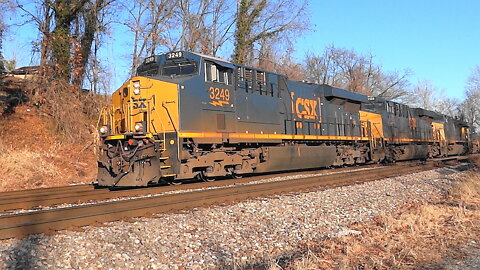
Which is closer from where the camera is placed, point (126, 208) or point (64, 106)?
Answer: point (126, 208)

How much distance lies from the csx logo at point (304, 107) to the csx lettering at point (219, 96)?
163 inches

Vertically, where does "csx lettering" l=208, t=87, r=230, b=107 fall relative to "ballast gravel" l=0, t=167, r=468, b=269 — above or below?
above

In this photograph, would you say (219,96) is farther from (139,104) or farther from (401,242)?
(401,242)

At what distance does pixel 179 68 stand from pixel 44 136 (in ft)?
30.9

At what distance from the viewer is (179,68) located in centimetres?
1122

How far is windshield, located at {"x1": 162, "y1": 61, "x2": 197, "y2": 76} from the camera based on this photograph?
11023 mm

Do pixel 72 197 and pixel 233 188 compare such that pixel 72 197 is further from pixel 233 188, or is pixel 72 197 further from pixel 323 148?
pixel 323 148

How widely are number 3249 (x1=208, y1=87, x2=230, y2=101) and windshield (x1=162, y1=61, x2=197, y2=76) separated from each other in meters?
0.76

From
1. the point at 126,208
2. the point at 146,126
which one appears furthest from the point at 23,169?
the point at 126,208

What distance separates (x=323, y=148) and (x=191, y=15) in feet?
52.0

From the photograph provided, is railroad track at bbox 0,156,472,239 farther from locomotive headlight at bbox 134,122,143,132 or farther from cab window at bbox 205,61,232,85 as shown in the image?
cab window at bbox 205,61,232,85

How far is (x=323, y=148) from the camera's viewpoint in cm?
1639

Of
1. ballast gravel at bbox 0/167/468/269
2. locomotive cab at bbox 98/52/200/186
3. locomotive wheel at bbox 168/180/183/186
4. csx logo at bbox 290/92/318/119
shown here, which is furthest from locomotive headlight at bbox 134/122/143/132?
csx logo at bbox 290/92/318/119

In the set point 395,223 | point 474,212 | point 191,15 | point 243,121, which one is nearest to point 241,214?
point 395,223
